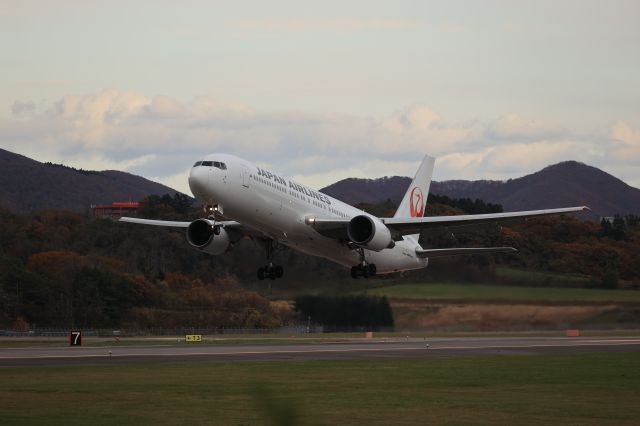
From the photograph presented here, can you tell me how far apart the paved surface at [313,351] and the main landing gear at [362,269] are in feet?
11.3

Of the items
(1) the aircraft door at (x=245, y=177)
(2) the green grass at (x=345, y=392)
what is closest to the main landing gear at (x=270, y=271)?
(1) the aircraft door at (x=245, y=177)

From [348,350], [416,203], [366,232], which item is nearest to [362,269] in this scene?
[348,350]

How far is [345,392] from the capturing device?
2931 centimetres

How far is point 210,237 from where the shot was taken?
46500mm

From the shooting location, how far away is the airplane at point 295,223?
133 ft

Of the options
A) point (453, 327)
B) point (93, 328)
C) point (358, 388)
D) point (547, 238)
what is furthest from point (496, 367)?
point (93, 328)

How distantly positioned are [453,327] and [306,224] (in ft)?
61.6

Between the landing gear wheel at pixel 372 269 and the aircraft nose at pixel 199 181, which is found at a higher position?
the aircraft nose at pixel 199 181

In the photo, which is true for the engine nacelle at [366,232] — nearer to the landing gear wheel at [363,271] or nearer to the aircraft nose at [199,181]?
the landing gear wheel at [363,271]

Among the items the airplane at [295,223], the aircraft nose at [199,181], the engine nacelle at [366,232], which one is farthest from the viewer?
the engine nacelle at [366,232]

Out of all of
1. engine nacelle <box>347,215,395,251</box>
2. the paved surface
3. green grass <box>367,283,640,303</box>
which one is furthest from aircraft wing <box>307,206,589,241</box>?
green grass <box>367,283,640,303</box>

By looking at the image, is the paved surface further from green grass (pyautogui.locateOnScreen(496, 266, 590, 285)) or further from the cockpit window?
the cockpit window

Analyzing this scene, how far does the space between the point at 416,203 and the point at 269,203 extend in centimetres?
2071

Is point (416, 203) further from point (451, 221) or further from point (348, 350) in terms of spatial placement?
point (348, 350)
